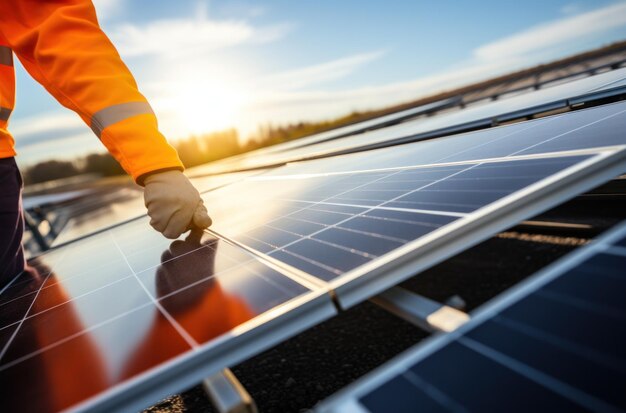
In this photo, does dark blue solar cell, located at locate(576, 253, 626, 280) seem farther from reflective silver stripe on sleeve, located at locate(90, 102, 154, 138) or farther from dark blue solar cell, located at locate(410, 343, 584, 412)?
reflective silver stripe on sleeve, located at locate(90, 102, 154, 138)

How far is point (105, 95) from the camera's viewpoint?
2547 mm

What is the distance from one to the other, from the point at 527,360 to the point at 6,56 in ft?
14.0

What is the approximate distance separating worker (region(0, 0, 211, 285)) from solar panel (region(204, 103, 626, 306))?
0.38m

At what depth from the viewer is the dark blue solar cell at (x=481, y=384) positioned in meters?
0.78

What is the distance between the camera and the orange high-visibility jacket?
2.54m

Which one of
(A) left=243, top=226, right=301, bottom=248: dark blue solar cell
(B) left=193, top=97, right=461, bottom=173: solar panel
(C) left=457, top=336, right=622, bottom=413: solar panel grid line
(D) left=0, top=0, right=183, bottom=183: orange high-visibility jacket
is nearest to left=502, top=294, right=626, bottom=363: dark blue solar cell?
(C) left=457, top=336, right=622, bottom=413: solar panel grid line

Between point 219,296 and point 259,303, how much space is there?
9.0 inches

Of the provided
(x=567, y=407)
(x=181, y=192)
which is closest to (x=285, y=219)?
(x=181, y=192)

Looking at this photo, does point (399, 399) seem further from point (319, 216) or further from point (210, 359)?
point (319, 216)

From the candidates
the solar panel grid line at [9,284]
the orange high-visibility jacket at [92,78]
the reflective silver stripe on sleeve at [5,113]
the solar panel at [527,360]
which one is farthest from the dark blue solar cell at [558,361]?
the reflective silver stripe on sleeve at [5,113]

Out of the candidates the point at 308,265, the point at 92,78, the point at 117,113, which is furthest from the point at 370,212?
the point at 92,78

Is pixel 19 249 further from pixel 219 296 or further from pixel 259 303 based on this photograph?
pixel 259 303

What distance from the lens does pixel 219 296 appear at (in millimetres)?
1480

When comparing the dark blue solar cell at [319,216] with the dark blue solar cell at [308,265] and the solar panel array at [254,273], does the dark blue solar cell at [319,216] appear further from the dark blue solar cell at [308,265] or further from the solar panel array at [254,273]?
the dark blue solar cell at [308,265]
